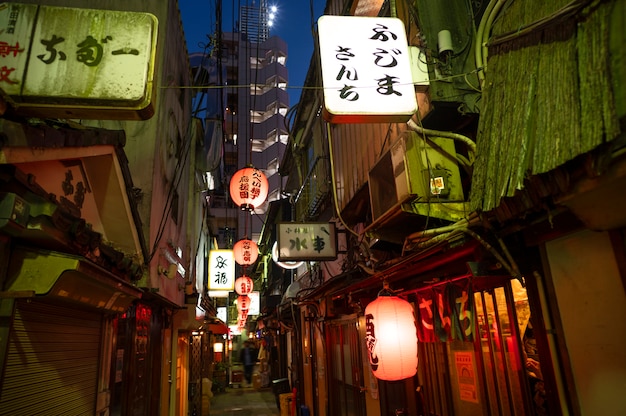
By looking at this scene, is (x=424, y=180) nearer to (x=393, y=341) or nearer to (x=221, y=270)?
(x=393, y=341)

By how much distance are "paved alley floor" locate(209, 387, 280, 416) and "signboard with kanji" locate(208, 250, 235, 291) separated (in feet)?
29.1

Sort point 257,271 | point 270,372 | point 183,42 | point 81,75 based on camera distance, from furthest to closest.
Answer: point 257,271 → point 270,372 → point 183,42 → point 81,75

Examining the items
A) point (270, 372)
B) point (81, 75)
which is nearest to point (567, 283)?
point (81, 75)

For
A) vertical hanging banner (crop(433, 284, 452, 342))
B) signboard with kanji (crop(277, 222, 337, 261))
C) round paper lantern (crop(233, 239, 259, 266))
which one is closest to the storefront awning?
vertical hanging banner (crop(433, 284, 452, 342))

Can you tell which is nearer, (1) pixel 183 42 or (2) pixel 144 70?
(2) pixel 144 70

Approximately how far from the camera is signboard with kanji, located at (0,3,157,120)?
4824 mm

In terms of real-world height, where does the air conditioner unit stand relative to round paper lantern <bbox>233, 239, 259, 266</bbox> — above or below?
below

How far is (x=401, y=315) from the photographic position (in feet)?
24.0

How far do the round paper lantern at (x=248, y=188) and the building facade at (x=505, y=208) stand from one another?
5.20 meters

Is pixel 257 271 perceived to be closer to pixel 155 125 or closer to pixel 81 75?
pixel 155 125

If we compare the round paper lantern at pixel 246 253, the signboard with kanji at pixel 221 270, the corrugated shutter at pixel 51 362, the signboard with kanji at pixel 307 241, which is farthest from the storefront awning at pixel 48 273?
the signboard with kanji at pixel 221 270

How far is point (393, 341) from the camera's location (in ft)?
23.5

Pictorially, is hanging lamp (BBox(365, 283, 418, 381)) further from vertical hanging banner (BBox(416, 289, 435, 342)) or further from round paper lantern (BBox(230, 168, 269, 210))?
round paper lantern (BBox(230, 168, 269, 210))

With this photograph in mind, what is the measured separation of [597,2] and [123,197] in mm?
9059
